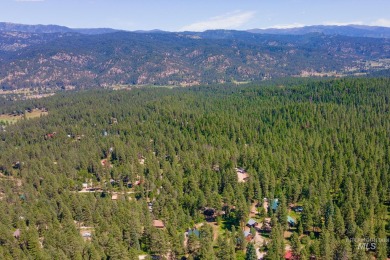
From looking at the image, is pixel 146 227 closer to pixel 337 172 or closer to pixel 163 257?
pixel 163 257

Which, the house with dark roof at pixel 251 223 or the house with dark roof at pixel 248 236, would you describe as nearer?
the house with dark roof at pixel 248 236

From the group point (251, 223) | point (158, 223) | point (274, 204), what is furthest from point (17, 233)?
point (274, 204)

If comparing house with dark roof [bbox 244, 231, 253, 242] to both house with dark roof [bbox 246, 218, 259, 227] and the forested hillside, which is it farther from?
house with dark roof [bbox 246, 218, 259, 227]


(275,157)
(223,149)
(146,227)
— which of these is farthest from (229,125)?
(146,227)

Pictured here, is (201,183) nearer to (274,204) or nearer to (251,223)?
(274,204)

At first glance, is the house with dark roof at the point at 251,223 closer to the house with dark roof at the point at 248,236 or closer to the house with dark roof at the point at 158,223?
the house with dark roof at the point at 248,236

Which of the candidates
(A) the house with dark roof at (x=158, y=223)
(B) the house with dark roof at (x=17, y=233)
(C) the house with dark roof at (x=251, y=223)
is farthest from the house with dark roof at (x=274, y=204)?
(B) the house with dark roof at (x=17, y=233)

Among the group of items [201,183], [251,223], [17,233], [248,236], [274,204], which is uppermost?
[201,183]

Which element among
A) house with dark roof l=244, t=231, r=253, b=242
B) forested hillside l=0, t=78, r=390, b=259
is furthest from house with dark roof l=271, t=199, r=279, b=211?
house with dark roof l=244, t=231, r=253, b=242
